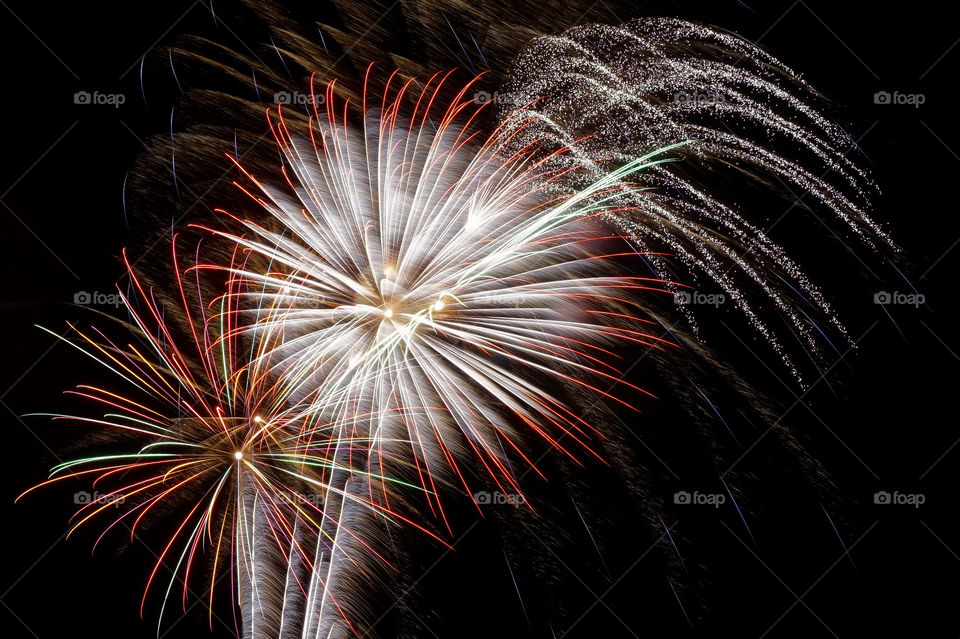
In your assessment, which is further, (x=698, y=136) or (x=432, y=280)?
(x=698, y=136)

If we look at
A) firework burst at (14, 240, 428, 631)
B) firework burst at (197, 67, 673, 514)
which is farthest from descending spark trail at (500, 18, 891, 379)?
firework burst at (14, 240, 428, 631)

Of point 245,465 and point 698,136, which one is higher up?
point 698,136

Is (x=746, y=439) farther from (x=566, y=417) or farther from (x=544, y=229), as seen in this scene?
(x=544, y=229)

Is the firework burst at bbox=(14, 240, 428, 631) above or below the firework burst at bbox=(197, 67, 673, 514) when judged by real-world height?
below

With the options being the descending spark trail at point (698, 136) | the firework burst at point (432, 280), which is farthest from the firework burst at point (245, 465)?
the descending spark trail at point (698, 136)

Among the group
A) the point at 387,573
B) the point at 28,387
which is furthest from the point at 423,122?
the point at 28,387

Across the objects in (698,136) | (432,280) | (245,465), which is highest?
(698,136)

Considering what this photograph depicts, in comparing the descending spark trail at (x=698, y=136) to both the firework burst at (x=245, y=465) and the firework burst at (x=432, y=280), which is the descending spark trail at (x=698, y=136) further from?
the firework burst at (x=245, y=465)

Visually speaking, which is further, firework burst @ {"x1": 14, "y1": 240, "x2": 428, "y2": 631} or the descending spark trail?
firework burst @ {"x1": 14, "y1": 240, "x2": 428, "y2": 631}

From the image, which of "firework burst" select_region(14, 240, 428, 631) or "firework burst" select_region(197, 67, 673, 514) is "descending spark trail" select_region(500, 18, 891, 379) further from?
"firework burst" select_region(14, 240, 428, 631)

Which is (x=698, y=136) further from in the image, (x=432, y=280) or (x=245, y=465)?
(x=245, y=465)

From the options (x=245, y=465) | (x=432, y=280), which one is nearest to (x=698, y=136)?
(x=432, y=280)
